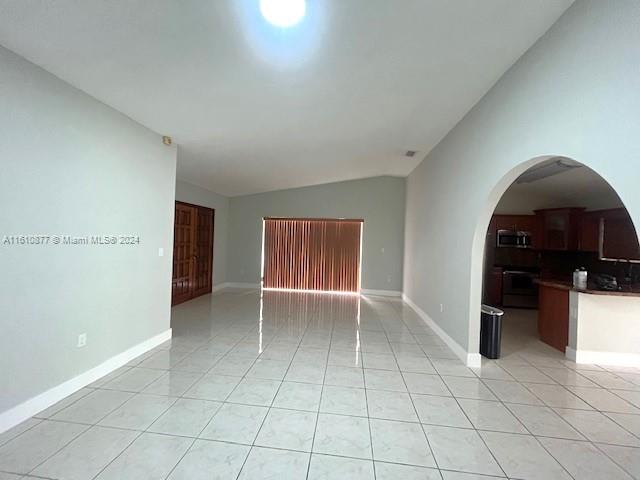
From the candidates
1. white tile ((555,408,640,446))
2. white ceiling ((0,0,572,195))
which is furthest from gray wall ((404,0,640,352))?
white tile ((555,408,640,446))

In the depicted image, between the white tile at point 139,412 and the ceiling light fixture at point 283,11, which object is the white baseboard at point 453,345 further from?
the ceiling light fixture at point 283,11

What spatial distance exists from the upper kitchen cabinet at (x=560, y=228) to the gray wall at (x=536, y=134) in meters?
3.22

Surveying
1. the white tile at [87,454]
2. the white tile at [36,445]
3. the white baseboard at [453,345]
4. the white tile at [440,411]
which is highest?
the white baseboard at [453,345]

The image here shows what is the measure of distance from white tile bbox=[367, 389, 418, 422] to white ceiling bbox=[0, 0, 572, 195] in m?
2.85

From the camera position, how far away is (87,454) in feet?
6.14

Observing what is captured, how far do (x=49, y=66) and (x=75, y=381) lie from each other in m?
2.59

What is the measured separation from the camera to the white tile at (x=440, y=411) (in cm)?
230

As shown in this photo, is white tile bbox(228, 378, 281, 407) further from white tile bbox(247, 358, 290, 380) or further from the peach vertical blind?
the peach vertical blind

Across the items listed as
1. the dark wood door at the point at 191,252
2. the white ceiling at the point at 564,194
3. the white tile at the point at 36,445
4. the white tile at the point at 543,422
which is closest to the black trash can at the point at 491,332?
the white tile at the point at 543,422

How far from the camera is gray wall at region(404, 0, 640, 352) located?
1.57 meters

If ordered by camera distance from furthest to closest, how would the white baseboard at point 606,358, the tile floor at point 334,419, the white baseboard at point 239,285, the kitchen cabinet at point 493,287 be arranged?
the white baseboard at point 239,285 → the kitchen cabinet at point 493,287 → the white baseboard at point 606,358 → the tile floor at point 334,419

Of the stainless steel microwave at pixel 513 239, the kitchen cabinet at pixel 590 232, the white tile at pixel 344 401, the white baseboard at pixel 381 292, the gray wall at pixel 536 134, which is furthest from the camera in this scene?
the white baseboard at pixel 381 292

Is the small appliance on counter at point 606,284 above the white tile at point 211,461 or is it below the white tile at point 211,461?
above

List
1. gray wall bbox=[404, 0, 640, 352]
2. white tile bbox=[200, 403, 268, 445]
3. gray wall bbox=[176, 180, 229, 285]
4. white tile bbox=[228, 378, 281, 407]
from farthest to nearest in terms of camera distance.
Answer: gray wall bbox=[176, 180, 229, 285] → white tile bbox=[228, 378, 281, 407] → white tile bbox=[200, 403, 268, 445] → gray wall bbox=[404, 0, 640, 352]
